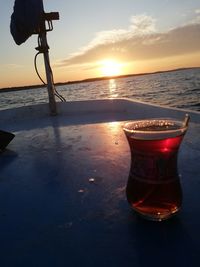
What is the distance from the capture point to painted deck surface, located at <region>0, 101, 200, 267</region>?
888 millimetres

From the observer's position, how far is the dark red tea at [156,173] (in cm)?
95

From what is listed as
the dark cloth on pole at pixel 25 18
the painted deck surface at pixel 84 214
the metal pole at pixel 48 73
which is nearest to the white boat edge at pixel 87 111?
the metal pole at pixel 48 73

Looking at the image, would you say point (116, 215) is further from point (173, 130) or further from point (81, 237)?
point (173, 130)

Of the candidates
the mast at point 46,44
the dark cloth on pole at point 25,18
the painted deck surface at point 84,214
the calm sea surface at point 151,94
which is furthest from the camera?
the calm sea surface at point 151,94

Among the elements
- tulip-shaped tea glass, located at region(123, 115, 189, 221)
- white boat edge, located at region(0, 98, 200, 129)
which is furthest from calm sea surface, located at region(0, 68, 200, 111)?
tulip-shaped tea glass, located at region(123, 115, 189, 221)

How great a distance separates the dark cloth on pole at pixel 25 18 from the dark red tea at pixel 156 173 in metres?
2.99

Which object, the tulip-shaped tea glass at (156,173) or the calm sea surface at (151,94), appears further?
the calm sea surface at (151,94)

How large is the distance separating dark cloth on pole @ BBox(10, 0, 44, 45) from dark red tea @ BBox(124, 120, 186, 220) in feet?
9.81

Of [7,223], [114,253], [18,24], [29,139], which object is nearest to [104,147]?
[29,139]

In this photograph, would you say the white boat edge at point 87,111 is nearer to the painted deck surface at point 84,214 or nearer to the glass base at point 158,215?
the painted deck surface at point 84,214

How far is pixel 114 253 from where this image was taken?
0.89m

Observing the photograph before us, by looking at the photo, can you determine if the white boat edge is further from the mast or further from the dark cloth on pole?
the dark cloth on pole

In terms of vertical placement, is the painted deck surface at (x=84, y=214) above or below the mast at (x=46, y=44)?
below

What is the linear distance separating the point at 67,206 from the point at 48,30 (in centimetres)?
333
